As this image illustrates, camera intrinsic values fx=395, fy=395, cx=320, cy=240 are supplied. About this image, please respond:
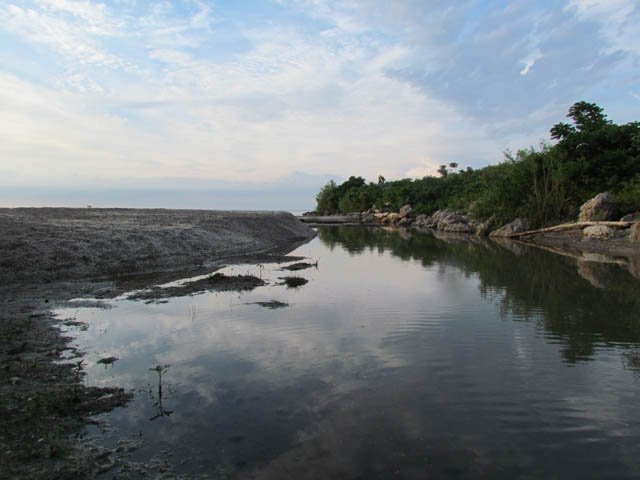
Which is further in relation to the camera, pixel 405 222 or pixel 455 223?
pixel 405 222

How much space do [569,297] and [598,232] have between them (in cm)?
1988

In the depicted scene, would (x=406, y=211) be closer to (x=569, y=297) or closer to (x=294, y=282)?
(x=294, y=282)

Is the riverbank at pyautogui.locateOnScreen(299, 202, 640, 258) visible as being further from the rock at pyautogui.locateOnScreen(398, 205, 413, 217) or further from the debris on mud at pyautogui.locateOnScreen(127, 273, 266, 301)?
the debris on mud at pyautogui.locateOnScreen(127, 273, 266, 301)

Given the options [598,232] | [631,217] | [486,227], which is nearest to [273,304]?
[598,232]

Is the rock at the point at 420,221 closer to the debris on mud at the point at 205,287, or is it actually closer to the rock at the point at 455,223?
the rock at the point at 455,223

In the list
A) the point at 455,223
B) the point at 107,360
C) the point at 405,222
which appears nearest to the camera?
the point at 107,360

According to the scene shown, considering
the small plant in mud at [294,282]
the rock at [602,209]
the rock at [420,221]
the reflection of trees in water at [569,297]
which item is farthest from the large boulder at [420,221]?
the small plant in mud at [294,282]

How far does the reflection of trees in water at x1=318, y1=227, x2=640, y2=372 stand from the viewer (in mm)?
8578

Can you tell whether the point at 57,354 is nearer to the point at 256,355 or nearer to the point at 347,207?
the point at 256,355

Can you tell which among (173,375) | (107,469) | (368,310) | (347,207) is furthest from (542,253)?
(347,207)

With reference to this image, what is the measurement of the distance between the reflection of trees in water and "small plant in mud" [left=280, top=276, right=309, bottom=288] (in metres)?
6.58

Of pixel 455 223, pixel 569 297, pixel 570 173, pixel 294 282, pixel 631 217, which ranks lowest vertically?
pixel 294 282

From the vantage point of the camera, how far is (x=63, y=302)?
11.1m

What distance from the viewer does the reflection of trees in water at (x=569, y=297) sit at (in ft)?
28.1
